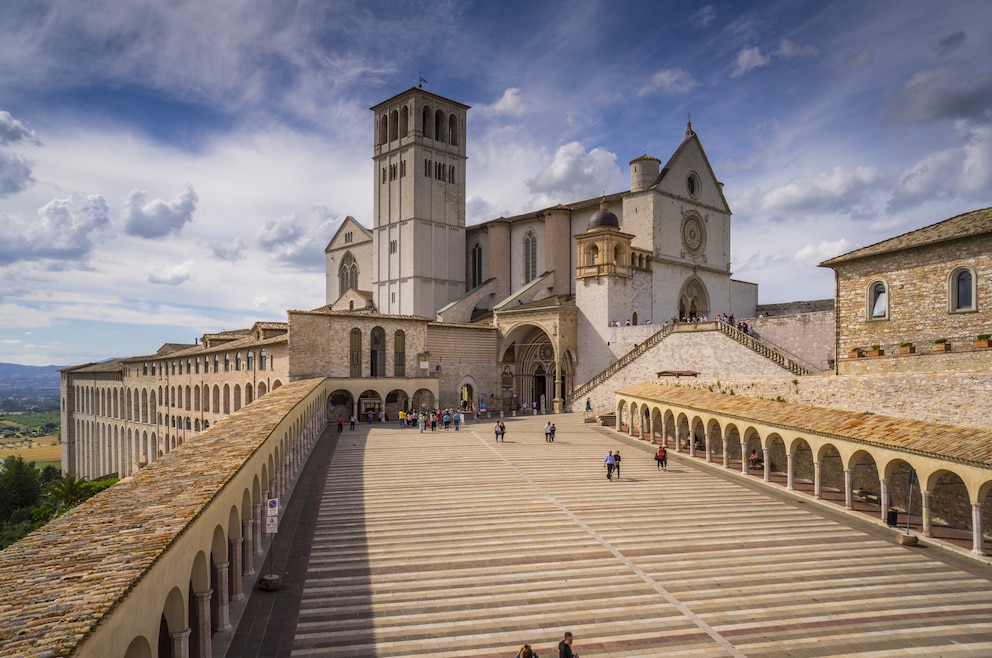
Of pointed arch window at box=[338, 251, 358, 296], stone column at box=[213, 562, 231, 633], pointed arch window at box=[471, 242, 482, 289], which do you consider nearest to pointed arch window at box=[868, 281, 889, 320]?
stone column at box=[213, 562, 231, 633]

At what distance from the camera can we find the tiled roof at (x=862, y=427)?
59.5 ft

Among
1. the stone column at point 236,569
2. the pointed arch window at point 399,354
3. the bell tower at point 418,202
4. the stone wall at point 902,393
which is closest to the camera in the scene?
the stone column at point 236,569

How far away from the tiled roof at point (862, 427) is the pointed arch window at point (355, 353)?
21424 millimetres

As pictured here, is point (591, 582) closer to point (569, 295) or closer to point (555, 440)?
point (555, 440)

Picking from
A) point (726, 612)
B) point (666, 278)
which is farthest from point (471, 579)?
point (666, 278)

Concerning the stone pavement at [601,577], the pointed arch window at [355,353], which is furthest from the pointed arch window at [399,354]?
the stone pavement at [601,577]

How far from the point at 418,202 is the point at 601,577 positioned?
169 ft

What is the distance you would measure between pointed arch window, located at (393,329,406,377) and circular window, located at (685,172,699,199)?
25.7 meters

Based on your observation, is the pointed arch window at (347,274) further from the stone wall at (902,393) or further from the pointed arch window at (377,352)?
the stone wall at (902,393)

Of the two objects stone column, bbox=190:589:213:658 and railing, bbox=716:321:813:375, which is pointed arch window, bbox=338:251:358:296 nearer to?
railing, bbox=716:321:813:375

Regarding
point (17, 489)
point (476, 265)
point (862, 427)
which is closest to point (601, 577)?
point (862, 427)

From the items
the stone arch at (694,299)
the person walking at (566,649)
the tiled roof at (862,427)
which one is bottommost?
the person walking at (566,649)

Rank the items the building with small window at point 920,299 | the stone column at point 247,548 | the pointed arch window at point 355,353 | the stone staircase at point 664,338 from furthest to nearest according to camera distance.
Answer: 1. the pointed arch window at point 355,353
2. the stone staircase at point 664,338
3. the building with small window at point 920,299
4. the stone column at point 247,548

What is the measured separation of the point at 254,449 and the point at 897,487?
20.6m
